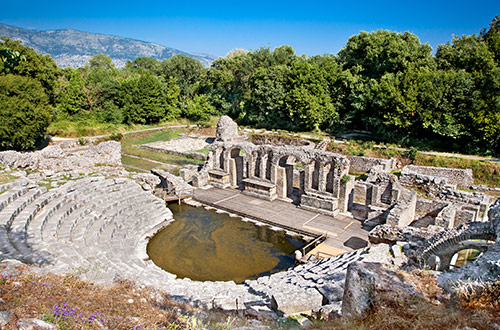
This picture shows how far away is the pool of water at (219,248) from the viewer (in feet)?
47.6

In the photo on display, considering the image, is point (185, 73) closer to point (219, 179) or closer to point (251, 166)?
point (219, 179)

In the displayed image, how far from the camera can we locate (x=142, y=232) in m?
17.2

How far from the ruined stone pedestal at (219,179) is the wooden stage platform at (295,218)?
2.52ft

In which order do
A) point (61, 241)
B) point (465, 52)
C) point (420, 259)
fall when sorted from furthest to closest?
point (465, 52) < point (61, 241) < point (420, 259)

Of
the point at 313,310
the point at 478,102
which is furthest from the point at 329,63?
the point at 313,310

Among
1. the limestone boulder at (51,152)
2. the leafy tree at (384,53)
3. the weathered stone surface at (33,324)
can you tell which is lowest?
the limestone boulder at (51,152)

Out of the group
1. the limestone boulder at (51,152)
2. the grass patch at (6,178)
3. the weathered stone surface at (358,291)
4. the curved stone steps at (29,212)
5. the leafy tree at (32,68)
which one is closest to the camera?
the weathered stone surface at (358,291)

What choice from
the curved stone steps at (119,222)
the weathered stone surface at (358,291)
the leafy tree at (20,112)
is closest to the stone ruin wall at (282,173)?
the curved stone steps at (119,222)

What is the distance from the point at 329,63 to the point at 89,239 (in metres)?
37.5

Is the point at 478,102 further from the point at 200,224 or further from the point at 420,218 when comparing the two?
the point at 200,224

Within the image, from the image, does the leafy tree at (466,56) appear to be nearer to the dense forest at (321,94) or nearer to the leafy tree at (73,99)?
the dense forest at (321,94)

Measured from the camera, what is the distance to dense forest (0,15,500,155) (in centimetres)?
2997

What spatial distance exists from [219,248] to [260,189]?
22.6 feet

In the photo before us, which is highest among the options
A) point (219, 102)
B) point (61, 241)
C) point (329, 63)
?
point (329, 63)
